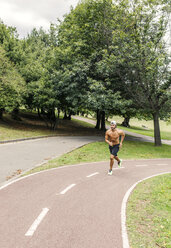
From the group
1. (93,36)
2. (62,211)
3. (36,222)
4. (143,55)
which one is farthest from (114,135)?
(93,36)

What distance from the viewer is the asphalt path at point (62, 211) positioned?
3.89m

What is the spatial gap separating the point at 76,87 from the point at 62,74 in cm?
204

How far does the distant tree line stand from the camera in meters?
18.1

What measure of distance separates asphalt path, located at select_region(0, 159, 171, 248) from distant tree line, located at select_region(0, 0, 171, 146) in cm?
1110

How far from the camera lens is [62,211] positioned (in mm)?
5160

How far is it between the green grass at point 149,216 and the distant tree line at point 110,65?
1131cm

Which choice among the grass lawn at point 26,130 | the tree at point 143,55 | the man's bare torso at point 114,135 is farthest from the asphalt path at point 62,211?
the tree at point 143,55

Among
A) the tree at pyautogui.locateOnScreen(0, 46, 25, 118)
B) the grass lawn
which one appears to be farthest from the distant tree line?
the grass lawn

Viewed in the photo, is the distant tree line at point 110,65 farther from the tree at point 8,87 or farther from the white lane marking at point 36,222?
the white lane marking at point 36,222

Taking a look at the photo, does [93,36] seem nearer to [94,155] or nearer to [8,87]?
[8,87]

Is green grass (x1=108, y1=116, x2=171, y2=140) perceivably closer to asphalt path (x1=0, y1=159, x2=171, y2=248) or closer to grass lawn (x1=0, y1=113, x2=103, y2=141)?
grass lawn (x1=0, y1=113, x2=103, y2=141)

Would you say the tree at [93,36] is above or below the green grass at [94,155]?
above

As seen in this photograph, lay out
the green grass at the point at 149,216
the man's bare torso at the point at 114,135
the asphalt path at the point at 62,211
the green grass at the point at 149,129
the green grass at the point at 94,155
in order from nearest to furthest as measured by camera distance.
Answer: the asphalt path at the point at 62,211 → the green grass at the point at 149,216 → the man's bare torso at the point at 114,135 → the green grass at the point at 94,155 → the green grass at the point at 149,129

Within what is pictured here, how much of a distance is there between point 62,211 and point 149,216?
2287 mm
